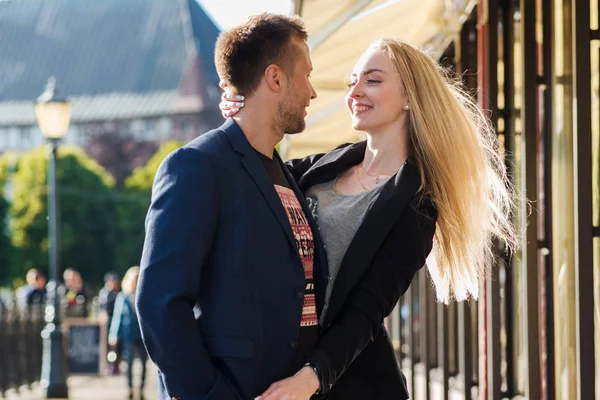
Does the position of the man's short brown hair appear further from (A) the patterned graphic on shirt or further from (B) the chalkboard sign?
(B) the chalkboard sign

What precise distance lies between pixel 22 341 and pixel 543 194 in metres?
12.0

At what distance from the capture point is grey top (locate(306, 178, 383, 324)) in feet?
10.9

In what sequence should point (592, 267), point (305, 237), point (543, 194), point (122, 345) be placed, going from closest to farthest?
point (305, 237)
point (592, 267)
point (543, 194)
point (122, 345)

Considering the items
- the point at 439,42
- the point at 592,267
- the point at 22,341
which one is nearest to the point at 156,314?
the point at 592,267

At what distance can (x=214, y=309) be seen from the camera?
A: 280 centimetres

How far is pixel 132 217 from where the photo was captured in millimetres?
72688

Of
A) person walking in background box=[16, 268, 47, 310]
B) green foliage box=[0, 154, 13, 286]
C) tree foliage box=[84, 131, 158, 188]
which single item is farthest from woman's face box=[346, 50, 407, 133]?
tree foliage box=[84, 131, 158, 188]

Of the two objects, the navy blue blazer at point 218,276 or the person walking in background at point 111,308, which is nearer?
the navy blue blazer at point 218,276

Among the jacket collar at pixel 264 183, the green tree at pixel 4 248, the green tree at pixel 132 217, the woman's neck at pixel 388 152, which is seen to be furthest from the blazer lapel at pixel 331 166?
the green tree at pixel 132 217

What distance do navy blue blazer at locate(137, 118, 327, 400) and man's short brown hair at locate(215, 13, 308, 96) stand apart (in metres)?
0.16

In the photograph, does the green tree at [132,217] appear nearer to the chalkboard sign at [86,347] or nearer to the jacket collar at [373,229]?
the chalkboard sign at [86,347]

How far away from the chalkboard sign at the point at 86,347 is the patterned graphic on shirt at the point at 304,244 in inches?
579

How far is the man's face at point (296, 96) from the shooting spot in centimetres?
304

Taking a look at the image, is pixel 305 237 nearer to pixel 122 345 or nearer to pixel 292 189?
pixel 292 189
